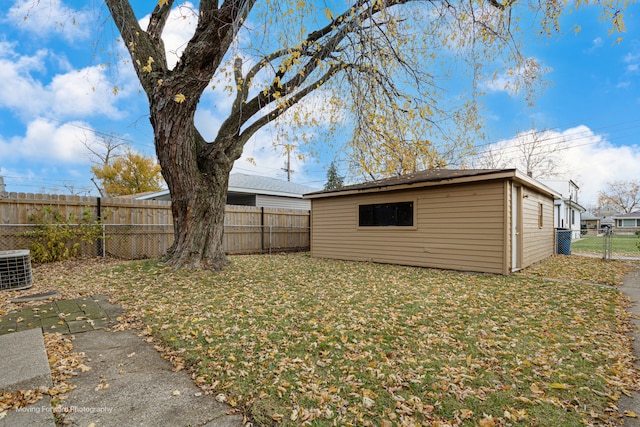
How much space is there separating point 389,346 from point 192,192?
16.1 feet

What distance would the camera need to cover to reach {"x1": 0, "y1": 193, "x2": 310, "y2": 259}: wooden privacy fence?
692 cm

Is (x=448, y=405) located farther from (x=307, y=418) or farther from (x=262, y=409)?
(x=262, y=409)

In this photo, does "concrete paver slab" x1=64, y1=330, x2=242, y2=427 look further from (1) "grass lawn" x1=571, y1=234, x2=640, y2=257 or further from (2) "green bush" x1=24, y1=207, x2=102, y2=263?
(1) "grass lawn" x1=571, y1=234, x2=640, y2=257

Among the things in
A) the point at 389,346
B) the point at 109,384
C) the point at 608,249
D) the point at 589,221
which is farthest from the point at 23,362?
the point at 589,221

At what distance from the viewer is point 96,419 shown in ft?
5.90

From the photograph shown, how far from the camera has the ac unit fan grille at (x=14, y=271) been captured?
191 inches

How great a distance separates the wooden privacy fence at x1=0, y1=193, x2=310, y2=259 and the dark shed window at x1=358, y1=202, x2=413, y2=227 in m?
4.45

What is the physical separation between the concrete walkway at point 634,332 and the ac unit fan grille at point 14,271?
747 centimetres

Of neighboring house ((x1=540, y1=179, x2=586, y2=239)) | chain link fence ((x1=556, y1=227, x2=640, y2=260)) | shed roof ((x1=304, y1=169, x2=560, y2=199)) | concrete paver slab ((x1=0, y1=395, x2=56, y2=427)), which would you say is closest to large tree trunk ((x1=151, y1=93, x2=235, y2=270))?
shed roof ((x1=304, y1=169, x2=560, y2=199))

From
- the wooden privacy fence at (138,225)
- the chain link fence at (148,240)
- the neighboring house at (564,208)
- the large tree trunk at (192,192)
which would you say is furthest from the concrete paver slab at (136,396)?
the neighboring house at (564,208)

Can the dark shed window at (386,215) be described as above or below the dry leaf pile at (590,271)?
above

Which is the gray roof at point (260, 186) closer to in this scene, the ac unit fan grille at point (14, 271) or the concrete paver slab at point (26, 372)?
the ac unit fan grille at point (14, 271)

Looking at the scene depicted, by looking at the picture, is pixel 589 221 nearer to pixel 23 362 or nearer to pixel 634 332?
pixel 634 332

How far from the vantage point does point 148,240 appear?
9141 millimetres
